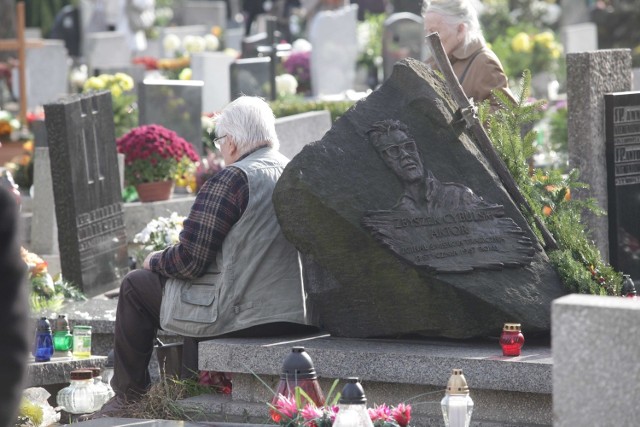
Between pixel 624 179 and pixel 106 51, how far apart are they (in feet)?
55.2

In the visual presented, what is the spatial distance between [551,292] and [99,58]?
18.3 metres

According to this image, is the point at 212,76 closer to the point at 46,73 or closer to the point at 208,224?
the point at 46,73

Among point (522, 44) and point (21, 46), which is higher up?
point (21, 46)

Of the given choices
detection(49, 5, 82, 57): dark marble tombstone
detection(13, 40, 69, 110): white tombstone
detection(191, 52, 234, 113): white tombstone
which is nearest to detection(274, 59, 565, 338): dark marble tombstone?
detection(191, 52, 234, 113): white tombstone

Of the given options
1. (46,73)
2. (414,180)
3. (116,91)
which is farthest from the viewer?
(46,73)

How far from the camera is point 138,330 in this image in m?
5.32

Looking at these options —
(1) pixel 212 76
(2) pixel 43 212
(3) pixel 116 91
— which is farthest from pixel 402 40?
(2) pixel 43 212

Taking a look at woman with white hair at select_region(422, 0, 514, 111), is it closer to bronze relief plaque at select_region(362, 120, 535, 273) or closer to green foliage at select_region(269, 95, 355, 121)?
bronze relief plaque at select_region(362, 120, 535, 273)

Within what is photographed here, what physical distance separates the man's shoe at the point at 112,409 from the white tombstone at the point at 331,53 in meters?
11.9

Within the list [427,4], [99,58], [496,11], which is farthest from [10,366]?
[496,11]

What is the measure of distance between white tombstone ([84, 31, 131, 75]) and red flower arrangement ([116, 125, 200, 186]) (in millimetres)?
13284

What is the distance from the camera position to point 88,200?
305 inches

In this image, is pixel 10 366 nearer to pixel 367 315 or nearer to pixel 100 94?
pixel 367 315

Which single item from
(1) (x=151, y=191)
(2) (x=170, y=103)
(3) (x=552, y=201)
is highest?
(2) (x=170, y=103)
